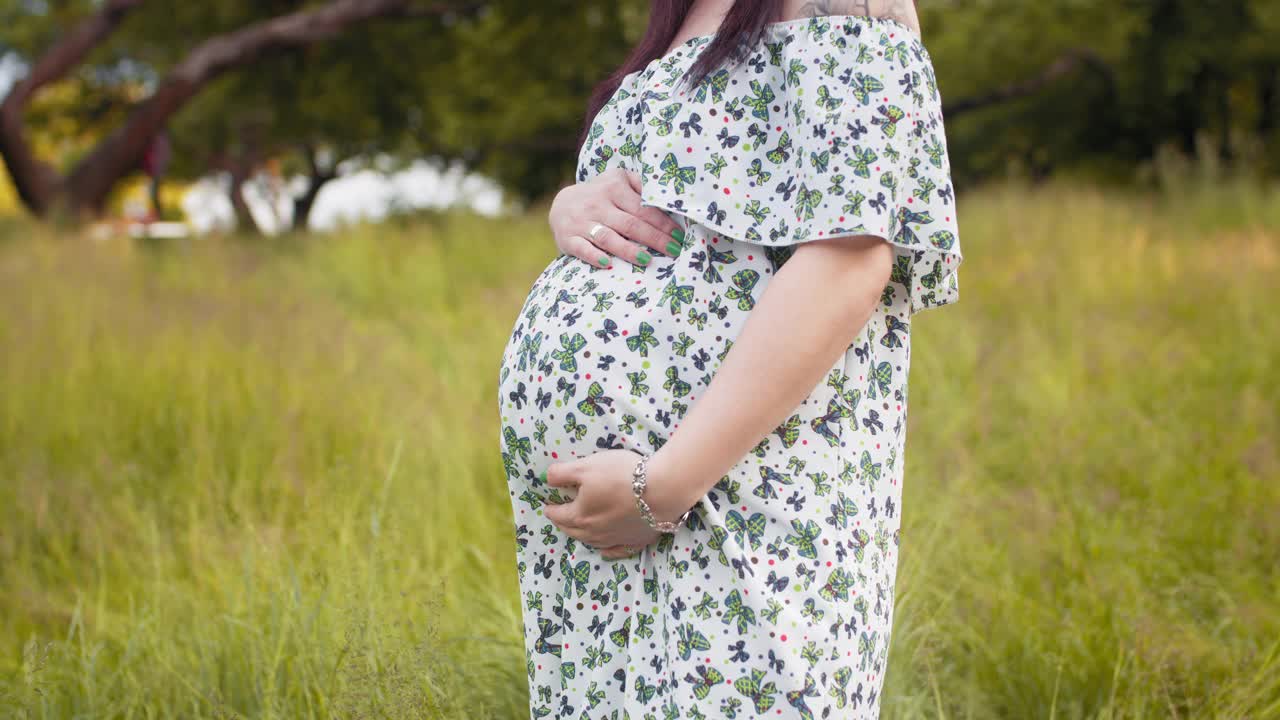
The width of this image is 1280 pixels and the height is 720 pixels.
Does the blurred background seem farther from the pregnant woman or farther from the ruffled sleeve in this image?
the ruffled sleeve

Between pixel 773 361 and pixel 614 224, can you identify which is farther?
pixel 614 224

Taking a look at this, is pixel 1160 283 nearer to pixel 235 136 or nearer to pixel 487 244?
pixel 487 244

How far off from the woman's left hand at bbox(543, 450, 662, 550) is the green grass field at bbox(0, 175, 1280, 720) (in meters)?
0.57

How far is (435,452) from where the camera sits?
328cm

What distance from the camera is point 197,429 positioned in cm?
323

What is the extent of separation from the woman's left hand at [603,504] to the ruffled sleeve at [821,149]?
11.7 inches

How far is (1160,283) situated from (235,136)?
567 inches

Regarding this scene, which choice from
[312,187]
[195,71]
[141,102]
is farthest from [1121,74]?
[312,187]

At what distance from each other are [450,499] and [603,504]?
2.09 meters

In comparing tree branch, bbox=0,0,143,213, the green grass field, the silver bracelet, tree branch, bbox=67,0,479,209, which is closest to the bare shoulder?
the silver bracelet

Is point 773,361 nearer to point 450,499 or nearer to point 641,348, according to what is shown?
point 641,348

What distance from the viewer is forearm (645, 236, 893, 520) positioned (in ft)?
3.33

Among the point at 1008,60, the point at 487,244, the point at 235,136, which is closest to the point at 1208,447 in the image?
the point at 487,244

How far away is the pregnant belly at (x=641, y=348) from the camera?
3.64 feet
